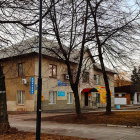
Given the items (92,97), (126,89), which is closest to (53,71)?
(92,97)

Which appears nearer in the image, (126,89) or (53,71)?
(53,71)

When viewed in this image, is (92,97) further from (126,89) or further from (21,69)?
(126,89)

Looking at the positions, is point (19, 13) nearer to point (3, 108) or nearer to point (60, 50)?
point (3, 108)

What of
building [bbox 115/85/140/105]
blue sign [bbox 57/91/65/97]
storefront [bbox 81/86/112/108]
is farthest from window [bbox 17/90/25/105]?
building [bbox 115/85/140/105]

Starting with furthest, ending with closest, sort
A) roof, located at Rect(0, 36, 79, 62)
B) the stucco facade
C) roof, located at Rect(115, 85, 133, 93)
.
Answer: roof, located at Rect(115, 85, 133, 93)
the stucco facade
roof, located at Rect(0, 36, 79, 62)

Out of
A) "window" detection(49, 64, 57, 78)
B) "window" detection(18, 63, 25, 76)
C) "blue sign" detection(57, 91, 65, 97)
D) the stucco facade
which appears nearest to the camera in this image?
the stucco facade

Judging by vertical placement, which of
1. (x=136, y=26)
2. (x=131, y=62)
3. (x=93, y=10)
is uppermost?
(x=93, y=10)

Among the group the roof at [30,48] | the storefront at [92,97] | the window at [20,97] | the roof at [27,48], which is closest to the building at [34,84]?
the window at [20,97]

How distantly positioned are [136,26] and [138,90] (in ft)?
142

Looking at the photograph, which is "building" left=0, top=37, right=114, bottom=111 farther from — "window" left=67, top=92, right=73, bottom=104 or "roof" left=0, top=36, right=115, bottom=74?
"roof" left=0, top=36, right=115, bottom=74

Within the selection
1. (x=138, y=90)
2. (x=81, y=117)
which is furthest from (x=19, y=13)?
(x=138, y=90)

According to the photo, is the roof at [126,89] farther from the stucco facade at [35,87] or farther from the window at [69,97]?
the stucco facade at [35,87]

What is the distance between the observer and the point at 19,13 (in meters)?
10.1

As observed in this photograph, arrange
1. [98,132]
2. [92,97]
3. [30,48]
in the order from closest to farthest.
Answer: [98,132], [30,48], [92,97]
